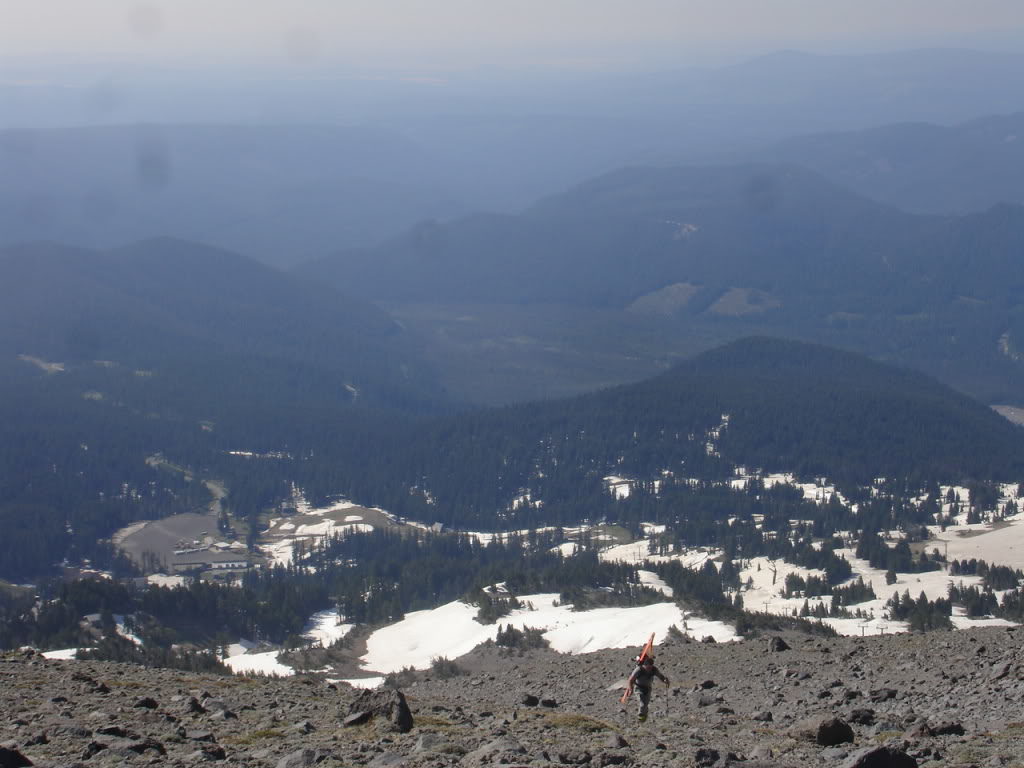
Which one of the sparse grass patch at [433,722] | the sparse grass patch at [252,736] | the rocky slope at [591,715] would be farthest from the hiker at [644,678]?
the sparse grass patch at [252,736]

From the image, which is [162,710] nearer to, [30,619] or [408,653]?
[408,653]

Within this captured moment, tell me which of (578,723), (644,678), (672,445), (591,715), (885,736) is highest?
(672,445)

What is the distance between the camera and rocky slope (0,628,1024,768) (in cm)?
2081

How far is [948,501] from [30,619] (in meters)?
81.3

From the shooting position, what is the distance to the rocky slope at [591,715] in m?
20.8

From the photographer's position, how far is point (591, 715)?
30062 mm

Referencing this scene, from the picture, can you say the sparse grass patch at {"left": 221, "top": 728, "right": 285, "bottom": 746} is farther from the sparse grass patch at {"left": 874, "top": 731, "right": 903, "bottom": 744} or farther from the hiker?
the sparse grass patch at {"left": 874, "top": 731, "right": 903, "bottom": 744}

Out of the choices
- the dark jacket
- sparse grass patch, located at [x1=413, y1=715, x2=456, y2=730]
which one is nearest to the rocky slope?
sparse grass patch, located at [x1=413, y1=715, x2=456, y2=730]

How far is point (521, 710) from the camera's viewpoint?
95.0 feet

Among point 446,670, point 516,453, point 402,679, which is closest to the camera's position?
point 402,679

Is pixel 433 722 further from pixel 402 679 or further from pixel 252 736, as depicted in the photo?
pixel 402 679

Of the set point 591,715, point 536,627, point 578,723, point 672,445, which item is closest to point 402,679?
point 536,627

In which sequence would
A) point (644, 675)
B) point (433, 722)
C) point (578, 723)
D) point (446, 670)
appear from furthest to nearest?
1. point (446, 670)
2. point (644, 675)
3. point (578, 723)
4. point (433, 722)

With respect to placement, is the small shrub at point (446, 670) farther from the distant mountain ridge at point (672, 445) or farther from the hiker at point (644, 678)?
the distant mountain ridge at point (672, 445)
